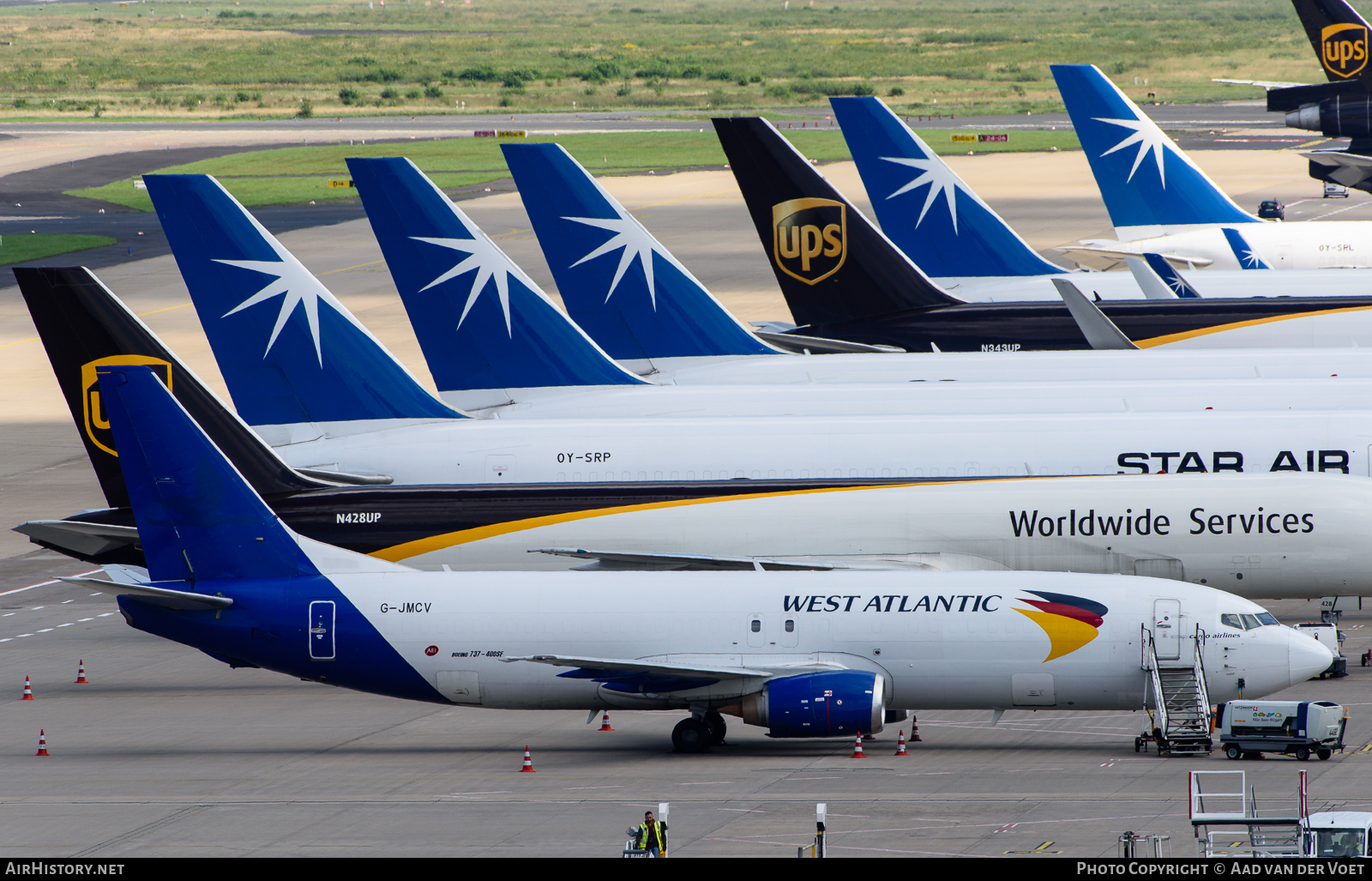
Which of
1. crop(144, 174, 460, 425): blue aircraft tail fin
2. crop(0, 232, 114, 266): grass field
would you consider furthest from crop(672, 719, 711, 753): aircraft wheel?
crop(0, 232, 114, 266): grass field

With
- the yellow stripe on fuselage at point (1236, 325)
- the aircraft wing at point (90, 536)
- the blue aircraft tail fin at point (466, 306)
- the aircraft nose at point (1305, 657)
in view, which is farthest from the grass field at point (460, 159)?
the aircraft nose at point (1305, 657)

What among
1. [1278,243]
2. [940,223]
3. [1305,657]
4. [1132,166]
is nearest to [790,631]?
[1305,657]

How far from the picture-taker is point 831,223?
5438 centimetres

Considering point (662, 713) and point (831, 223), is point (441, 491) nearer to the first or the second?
point (662, 713)

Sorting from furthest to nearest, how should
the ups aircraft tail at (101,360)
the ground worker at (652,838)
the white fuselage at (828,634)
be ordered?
the ups aircraft tail at (101,360)
the white fuselage at (828,634)
the ground worker at (652,838)

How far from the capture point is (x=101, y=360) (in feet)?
130

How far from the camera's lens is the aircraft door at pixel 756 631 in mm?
34938

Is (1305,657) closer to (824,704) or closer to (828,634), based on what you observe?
(828,634)

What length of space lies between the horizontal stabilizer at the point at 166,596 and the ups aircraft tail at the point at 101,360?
15.4 ft

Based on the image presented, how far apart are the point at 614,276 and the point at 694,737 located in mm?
20077

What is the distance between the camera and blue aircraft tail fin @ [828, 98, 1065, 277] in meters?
61.0

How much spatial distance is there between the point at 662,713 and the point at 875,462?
295 inches

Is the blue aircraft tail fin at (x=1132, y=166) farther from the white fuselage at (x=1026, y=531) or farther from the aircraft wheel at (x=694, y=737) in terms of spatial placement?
the aircraft wheel at (x=694, y=737)
